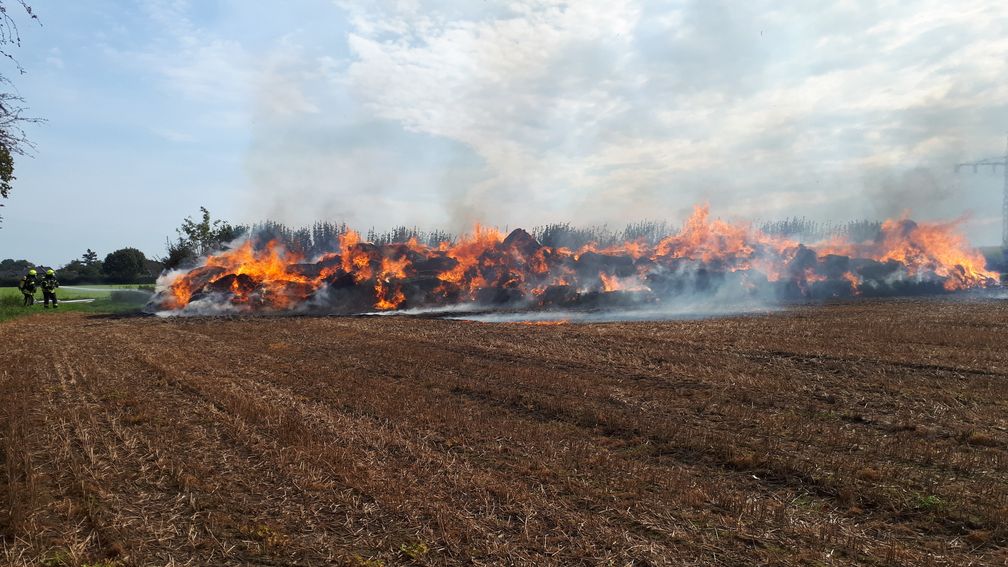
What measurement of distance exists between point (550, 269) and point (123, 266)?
6588 centimetres

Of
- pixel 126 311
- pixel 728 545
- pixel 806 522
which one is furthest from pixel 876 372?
pixel 126 311

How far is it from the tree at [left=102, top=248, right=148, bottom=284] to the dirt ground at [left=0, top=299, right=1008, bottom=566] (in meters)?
71.8

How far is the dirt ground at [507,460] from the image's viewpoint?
511 centimetres

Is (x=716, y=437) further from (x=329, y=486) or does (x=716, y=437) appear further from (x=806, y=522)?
(x=329, y=486)

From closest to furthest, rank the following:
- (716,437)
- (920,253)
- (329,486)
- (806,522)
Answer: (806,522) → (329,486) → (716,437) → (920,253)

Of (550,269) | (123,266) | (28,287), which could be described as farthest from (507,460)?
(123,266)

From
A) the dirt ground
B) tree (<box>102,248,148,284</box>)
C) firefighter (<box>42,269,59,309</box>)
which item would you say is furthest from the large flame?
tree (<box>102,248,148,284</box>)

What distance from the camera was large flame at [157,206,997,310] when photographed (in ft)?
117

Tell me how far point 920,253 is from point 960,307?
80.2 feet

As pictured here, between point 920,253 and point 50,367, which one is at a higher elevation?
point 920,253

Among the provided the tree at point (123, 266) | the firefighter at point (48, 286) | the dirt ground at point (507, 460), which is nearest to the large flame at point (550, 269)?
the firefighter at point (48, 286)

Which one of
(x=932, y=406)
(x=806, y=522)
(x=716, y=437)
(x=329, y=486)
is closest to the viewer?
(x=806, y=522)

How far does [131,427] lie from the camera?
8.50 metres

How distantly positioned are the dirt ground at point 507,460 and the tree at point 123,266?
71788 mm
